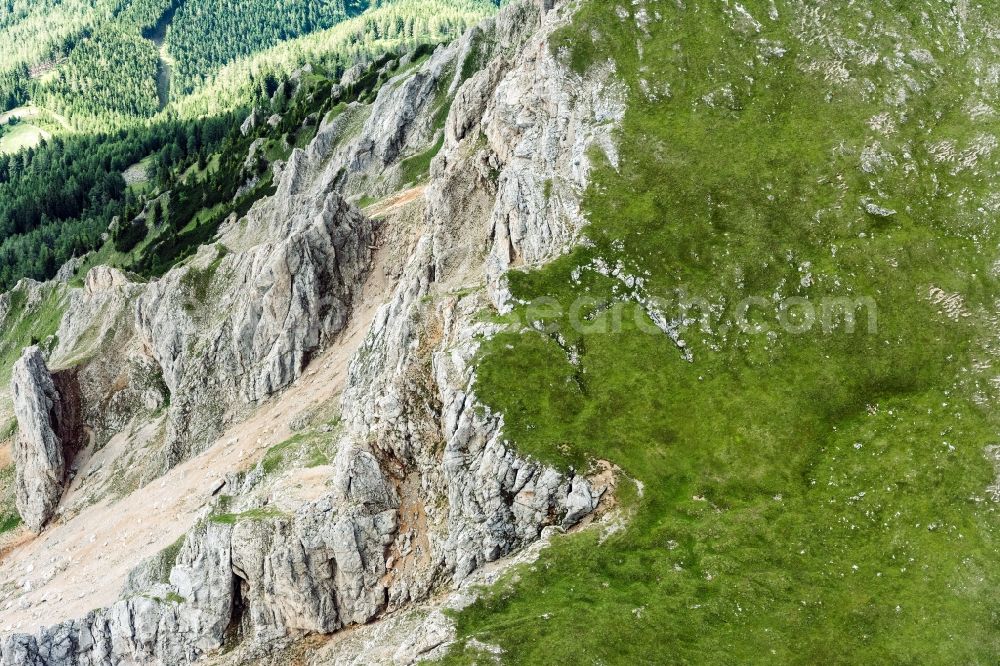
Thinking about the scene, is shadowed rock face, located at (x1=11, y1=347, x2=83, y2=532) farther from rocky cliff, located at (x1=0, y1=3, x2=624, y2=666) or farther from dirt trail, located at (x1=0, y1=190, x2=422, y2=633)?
dirt trail, located at (x1=0, y1=190, x2=422, y2=633)

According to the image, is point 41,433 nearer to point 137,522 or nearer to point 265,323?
point 137,522

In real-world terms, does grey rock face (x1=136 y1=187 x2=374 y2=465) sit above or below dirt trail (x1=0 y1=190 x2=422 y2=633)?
above

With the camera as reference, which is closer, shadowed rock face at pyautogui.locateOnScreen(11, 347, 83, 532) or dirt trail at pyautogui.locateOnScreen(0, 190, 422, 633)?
dirt trail at pyautogui.locateOnScreen(0, 190, 422, 633)

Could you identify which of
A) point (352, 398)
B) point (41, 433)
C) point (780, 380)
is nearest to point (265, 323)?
point (352, 398)

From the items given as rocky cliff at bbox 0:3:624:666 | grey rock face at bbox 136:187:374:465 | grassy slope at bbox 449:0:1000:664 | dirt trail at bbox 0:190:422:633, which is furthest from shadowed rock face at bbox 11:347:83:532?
grassy slope at bbox 449:0:1000:664

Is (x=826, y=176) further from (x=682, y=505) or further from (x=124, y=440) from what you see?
(x=124, y=440)

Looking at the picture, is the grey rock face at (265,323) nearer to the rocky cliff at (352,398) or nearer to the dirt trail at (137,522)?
the rocky cliff at (352,398)

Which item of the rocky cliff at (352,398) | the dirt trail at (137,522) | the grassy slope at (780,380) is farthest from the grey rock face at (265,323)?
the grassy slope at (780,380)
